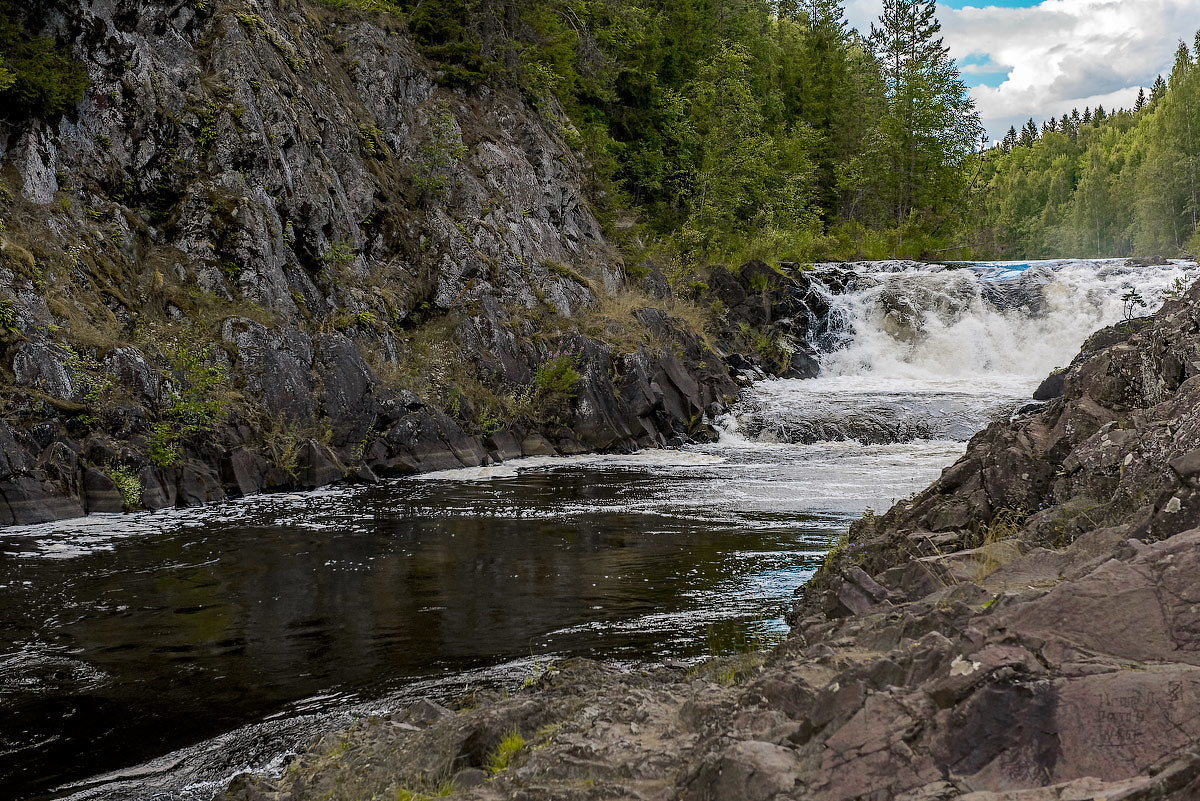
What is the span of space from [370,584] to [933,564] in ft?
20.9

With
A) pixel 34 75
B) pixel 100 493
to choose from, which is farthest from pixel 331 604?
pixel 34 75

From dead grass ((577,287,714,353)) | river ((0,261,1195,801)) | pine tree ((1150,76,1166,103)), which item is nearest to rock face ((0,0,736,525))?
dead grass ((577,287,714,353))

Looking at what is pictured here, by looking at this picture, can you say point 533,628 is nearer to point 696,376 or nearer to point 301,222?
point 301,222

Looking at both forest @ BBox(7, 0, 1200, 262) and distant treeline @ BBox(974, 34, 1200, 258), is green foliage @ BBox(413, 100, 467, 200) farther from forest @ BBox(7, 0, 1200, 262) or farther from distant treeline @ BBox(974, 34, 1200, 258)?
distant treeline @ BBox(974, 34, 1200, 258)

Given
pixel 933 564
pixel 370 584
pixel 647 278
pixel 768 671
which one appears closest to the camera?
pixel 768 671

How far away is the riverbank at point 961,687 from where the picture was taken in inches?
120

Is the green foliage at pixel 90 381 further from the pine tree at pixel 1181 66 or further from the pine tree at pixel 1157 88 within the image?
the pine tree at pixel 1157 88

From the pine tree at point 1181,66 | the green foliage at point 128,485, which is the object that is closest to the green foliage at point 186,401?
the green foliage at point 128,485

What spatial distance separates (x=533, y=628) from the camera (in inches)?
319

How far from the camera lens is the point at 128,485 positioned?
13.8m

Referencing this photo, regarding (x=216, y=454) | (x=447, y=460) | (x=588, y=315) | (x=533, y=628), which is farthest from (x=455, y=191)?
(x=533, y=628)

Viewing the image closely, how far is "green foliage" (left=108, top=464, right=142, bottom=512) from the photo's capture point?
13.6m

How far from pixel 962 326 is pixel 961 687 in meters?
31.5

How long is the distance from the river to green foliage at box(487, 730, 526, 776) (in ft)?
5.22
